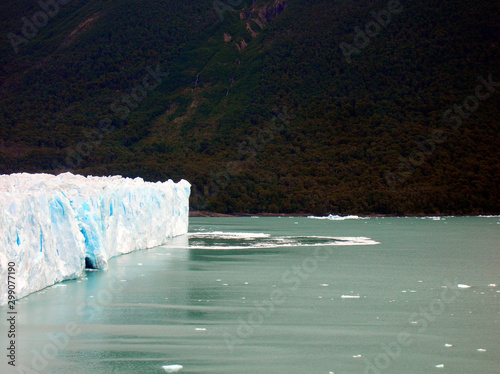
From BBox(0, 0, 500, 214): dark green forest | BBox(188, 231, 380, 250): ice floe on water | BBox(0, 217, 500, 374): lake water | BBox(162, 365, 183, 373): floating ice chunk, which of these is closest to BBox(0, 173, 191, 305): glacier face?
BBox(0, 217, 500, 374): lake water

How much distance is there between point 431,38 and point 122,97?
35620mm

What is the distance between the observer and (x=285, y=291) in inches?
599

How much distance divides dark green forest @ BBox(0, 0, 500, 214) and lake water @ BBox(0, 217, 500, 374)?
37665mm

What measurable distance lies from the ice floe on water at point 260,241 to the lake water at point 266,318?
5079 mm

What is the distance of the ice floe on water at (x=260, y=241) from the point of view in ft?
87.1

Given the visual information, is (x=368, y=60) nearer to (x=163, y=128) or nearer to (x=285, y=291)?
(x=163, y=128)

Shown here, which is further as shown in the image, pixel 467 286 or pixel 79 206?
pixel 79 206

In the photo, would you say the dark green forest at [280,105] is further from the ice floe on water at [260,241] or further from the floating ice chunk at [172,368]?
the floating ice chunk at [172,368]

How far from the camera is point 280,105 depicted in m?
70.3

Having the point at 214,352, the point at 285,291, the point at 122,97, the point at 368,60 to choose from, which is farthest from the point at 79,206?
the point at 122,97

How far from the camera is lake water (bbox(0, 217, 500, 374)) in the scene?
30.6 ft

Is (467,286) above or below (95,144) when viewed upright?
below

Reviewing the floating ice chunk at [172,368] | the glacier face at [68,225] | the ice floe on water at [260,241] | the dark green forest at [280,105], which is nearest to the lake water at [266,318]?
the floating ice chunk at [172,368]

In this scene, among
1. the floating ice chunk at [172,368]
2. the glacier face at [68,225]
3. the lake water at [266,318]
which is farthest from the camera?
the glacier face at [68,225]
